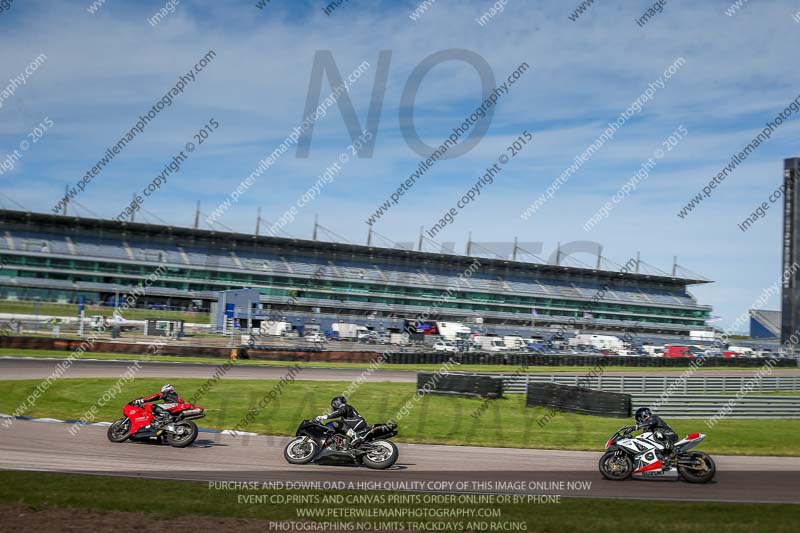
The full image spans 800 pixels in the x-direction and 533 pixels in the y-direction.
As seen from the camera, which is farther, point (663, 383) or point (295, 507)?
point (663, 383)

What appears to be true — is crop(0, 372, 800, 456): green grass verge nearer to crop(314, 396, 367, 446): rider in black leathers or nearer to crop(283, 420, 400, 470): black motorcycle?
crop(283, 420, 400, 470): black motorcycle

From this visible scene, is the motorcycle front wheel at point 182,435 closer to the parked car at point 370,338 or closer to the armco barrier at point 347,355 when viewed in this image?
the armco barrier at point 347,355

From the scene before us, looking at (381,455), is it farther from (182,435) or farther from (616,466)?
(182,435)

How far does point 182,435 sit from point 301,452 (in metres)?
2.99

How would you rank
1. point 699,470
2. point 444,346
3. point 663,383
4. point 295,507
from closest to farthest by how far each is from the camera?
point 295,507 < point 699,470 < point 663,383 < point 444,346

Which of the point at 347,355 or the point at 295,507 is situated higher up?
the point at 347,355

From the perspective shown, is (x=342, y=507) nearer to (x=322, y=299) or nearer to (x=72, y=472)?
(x=72, y=472)

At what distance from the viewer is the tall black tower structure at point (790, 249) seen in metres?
71.1

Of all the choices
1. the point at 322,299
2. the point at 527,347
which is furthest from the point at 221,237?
the point at 527,347

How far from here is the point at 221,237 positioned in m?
79.7

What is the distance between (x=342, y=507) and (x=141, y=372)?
2201cm

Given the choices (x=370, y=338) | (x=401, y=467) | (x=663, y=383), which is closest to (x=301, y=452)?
(x=401, y=467)

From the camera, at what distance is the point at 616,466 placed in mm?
12883

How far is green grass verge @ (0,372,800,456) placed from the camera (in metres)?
17.8
